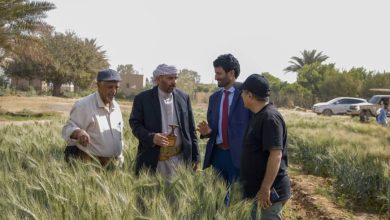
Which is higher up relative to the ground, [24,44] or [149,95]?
[24,44]

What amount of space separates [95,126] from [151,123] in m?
0.46

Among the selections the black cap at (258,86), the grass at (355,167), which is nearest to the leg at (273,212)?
the black cap at (258,86)

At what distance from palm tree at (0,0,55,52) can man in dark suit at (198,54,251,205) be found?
1413 centimetres

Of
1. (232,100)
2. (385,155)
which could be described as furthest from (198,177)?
(385,155)

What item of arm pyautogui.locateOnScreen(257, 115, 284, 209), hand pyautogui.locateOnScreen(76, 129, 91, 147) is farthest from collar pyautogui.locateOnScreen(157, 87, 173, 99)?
arm pyautogui.locateOnScreen(257, 115, 284, 209)

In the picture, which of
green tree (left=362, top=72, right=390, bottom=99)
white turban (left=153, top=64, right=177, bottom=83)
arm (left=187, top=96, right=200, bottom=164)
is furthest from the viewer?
green tree (left=362, top=72, right=390, bottom=99)

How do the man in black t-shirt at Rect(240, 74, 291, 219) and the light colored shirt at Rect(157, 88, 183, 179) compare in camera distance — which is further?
the light colored shirt at Rect(157, 88, 183, 179)

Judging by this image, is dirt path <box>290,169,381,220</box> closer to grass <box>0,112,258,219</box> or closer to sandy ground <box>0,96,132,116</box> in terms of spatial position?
grass <box>0,112,258,219</box>

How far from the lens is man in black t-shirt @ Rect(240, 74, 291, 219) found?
2.88m

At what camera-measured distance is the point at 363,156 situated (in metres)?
6.86

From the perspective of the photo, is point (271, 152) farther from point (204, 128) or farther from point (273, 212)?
point (204, 128)

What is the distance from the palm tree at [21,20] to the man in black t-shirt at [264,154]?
14903 mm

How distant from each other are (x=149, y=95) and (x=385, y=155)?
435 cm

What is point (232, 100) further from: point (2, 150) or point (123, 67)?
point (123, 67)
